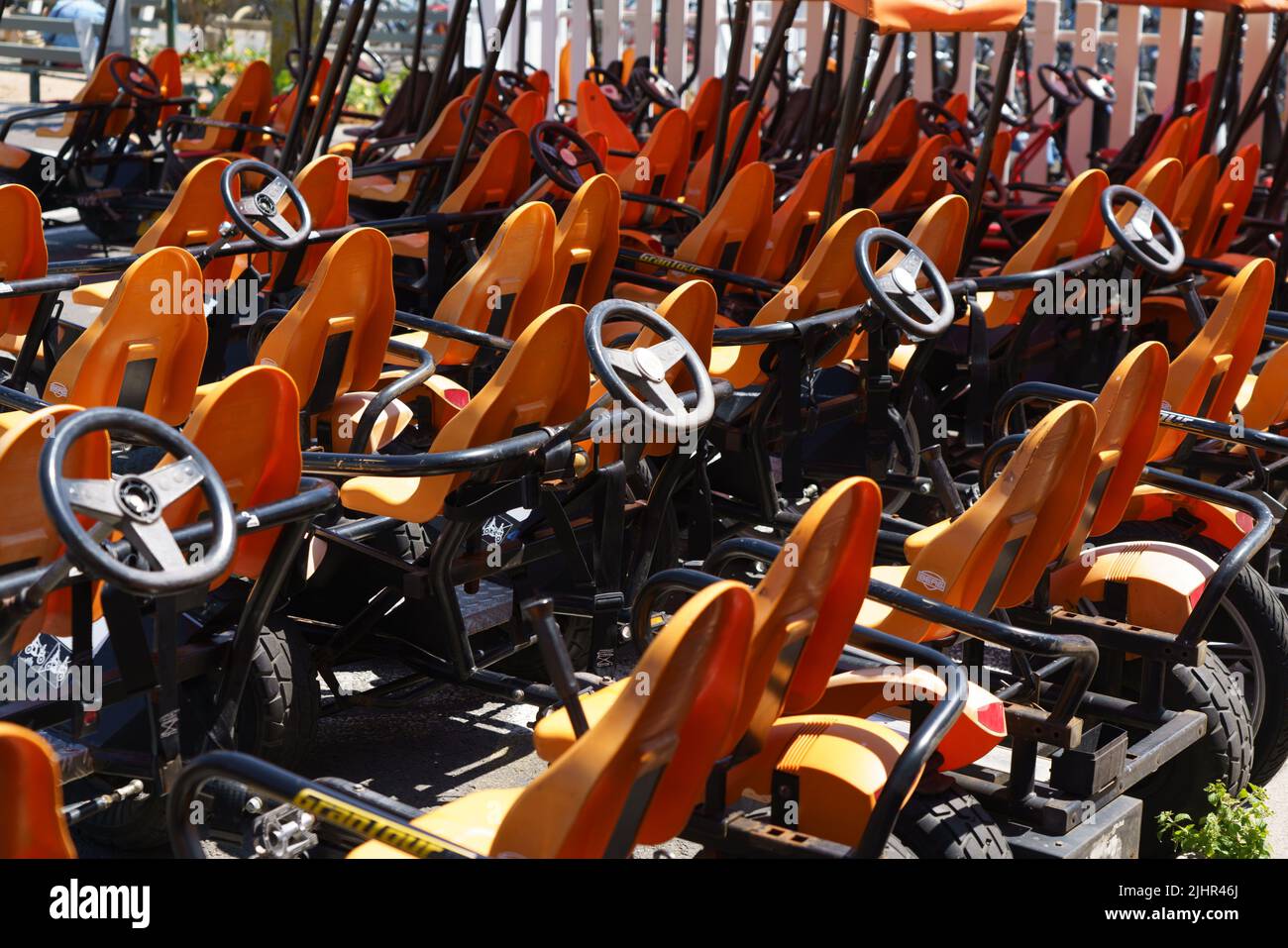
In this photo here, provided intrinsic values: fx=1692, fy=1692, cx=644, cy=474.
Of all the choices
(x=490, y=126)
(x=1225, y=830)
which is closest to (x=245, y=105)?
(x=490, y=126)

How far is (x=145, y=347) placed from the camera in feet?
12.1

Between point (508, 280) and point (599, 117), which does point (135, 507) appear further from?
point (599, 117)

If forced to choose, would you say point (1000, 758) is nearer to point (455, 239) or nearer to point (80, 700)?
point (80, 700)

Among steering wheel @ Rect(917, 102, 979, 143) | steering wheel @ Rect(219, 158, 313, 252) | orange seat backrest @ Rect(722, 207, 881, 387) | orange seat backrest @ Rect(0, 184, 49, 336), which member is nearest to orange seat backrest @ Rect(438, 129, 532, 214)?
steering wheel @ Rect(219, 158, 313, 252)

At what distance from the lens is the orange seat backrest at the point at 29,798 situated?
1.82 meters

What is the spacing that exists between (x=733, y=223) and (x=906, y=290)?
66.7 inches

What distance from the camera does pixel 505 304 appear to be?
4.56 meters

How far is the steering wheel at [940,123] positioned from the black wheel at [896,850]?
6056 mm

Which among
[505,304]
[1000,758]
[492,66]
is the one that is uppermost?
[492,66]

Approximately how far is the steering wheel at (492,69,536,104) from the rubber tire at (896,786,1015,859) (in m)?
7.08
